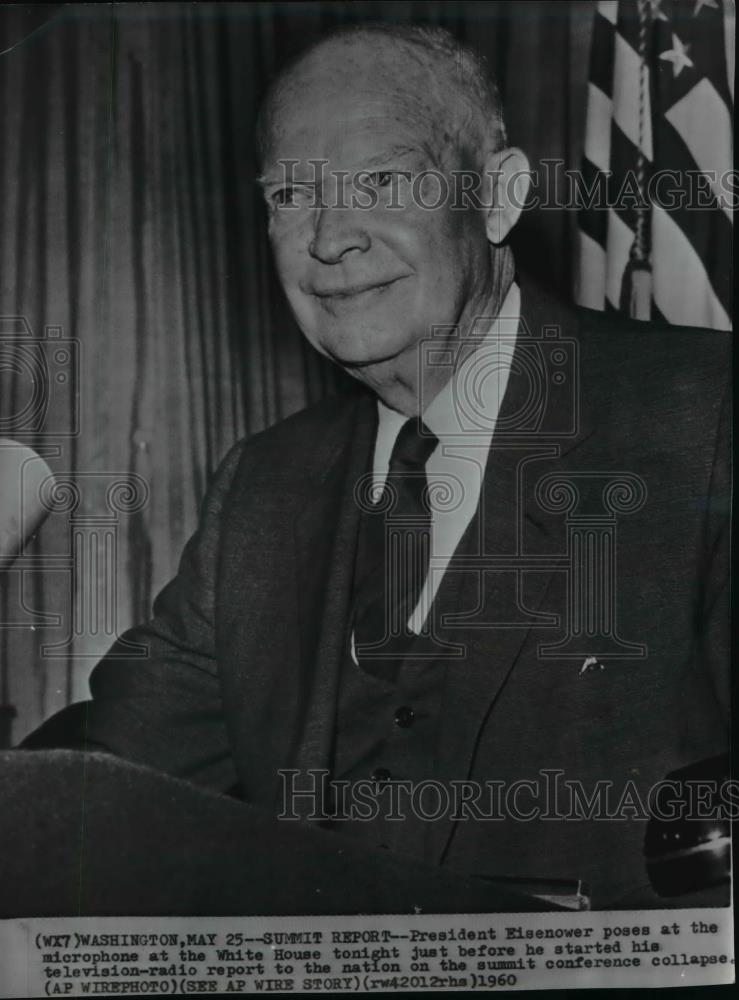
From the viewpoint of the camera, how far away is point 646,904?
2064 mm

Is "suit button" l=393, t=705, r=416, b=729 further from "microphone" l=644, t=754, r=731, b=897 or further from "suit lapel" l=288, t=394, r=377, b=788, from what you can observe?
"microphone" l=644, t=754, r=731, b=897

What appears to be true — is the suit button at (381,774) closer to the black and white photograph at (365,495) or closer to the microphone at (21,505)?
the black and white photograph at (365,495)

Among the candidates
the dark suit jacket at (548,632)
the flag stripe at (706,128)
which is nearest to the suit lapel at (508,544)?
the dark suit jacket at (548,632)

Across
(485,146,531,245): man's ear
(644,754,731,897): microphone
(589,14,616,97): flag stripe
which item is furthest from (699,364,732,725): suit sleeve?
(589,14,616,97): flag stripe

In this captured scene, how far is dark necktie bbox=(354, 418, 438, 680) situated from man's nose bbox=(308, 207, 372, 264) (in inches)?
13.1

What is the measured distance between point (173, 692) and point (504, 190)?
44.2 inches

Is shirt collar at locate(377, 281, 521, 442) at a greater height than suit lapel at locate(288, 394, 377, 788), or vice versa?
shirt collar at locate(377, 281, 521, 442)

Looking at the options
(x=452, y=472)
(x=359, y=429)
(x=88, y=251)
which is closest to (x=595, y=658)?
(x=452, y=472)

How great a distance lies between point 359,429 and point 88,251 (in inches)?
24.5

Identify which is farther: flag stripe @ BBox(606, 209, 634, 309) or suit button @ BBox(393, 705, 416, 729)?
flag stripe @ BBox(606, 209, 634, 309)

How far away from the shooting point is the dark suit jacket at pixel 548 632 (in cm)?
204

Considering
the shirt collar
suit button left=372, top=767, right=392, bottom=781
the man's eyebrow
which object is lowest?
suit button left=372, top=767, right=392, bottom=781

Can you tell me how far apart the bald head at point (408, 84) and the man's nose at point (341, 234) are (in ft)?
0.59

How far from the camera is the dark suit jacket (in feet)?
6.70
